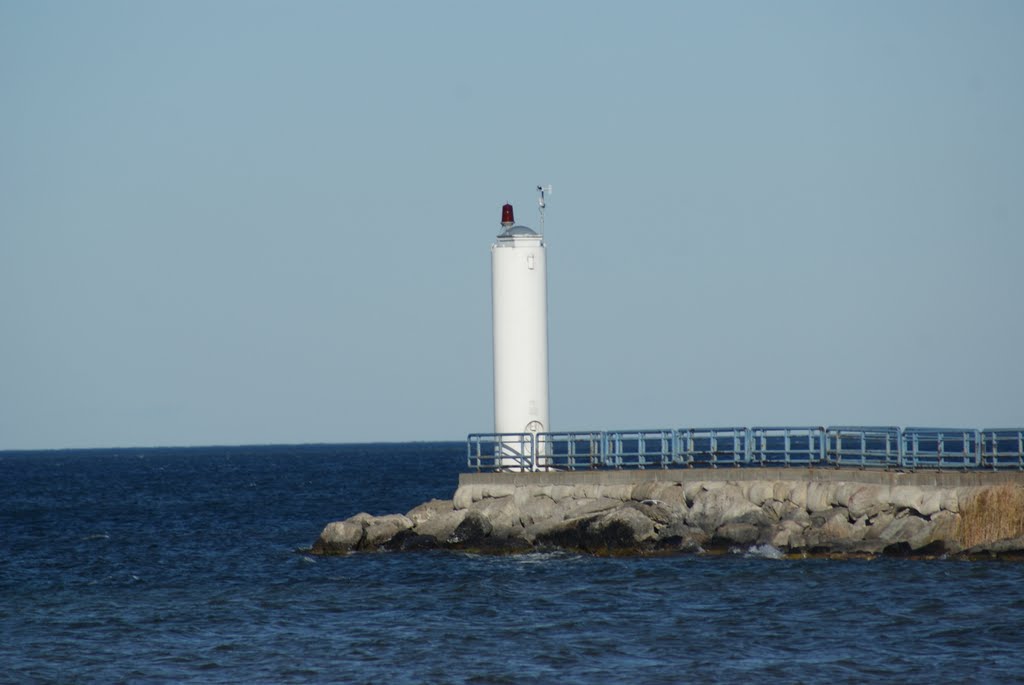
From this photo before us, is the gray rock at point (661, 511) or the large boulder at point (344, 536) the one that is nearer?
the gray rock at point (661, 511)

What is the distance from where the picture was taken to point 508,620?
22.1 m

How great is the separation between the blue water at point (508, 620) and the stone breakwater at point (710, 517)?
0.57 meters

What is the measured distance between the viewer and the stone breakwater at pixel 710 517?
2462 cm

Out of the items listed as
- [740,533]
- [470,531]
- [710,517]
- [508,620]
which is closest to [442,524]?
[470,531]

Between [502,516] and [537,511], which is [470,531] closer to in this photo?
[502,516]

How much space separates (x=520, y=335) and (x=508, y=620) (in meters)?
11.0

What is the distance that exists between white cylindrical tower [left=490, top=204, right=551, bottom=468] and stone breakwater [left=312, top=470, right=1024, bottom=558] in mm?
1895

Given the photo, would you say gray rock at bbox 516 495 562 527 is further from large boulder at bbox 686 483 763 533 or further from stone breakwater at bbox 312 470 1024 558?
large boulder at bbox 686 483 763 533

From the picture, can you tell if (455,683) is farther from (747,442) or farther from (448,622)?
(747,442)

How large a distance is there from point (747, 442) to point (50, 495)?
4962 cm

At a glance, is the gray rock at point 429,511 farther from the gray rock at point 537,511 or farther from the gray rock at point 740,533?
the gray rock at point 740,533

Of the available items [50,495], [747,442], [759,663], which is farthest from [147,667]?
[50,495]

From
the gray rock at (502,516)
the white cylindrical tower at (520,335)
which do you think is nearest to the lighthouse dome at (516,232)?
the white cylindrical tower at (520,335)

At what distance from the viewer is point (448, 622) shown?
22.2 meters
